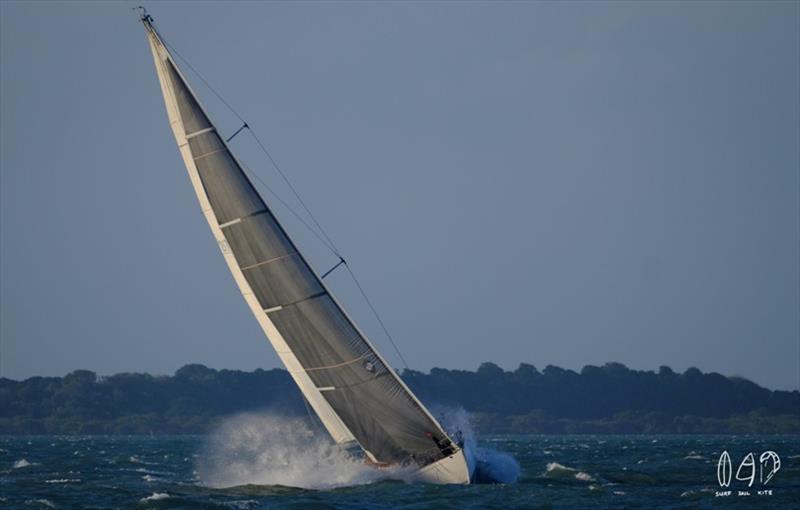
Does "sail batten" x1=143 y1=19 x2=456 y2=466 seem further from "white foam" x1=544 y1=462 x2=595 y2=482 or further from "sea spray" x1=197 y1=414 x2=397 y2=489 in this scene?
"white foam" x1=544 y1=462 x2=595 y2=482

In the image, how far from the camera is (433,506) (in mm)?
30359

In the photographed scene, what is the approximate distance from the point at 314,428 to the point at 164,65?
12.6 metres

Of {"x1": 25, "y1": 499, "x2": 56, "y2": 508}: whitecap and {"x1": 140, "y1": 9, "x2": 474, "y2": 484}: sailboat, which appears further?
{"x1": 140, "y1": 9, "x2": 474, "y2": 484}: sailboat

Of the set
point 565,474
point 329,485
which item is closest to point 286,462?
point 329,485

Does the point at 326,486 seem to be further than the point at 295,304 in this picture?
Yes

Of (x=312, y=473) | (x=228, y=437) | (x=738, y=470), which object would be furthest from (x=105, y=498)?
(x=738, y=470)

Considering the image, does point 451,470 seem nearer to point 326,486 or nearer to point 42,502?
point 326,486

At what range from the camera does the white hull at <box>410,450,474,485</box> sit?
35.0 meters

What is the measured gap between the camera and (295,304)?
35.2 metres

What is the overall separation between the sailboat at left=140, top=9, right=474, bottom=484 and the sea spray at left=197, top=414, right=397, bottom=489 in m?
1.82

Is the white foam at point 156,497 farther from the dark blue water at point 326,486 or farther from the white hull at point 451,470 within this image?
the white hull at point 451,470

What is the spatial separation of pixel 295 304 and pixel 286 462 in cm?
691

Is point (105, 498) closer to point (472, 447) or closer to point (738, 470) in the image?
point (472, 447)

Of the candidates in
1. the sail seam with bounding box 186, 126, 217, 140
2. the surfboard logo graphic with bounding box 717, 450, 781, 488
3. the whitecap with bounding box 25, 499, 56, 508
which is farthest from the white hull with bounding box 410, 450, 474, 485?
the sail seam with bounding box 186, 126, 217, 140
